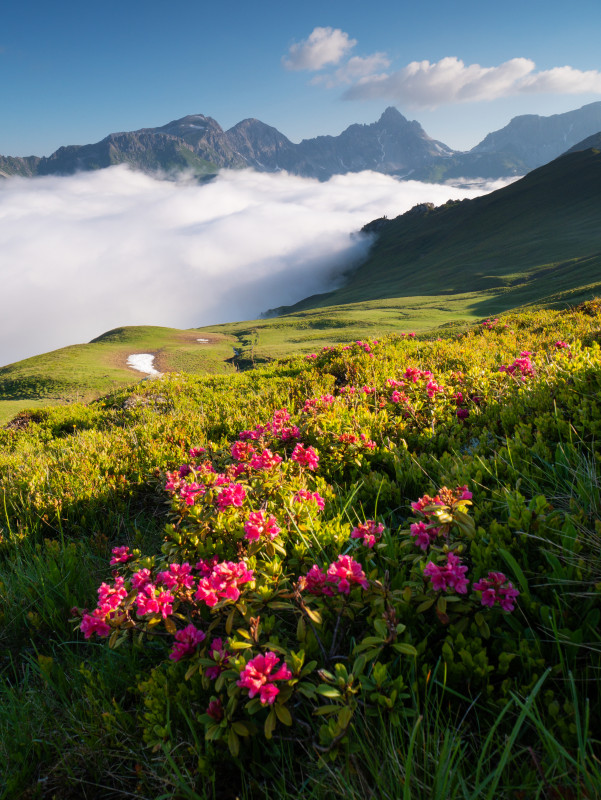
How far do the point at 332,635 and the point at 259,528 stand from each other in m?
0.68

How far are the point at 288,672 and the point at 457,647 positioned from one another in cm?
83

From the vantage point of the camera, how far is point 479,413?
467cm

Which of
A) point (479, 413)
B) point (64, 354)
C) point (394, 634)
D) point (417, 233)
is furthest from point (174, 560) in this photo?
point (417, 233)

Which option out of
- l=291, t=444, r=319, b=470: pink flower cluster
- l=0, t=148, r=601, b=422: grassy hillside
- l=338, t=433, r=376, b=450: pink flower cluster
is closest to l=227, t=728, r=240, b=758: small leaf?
l=291, t=444, r=319, b=470: pink flower cluster

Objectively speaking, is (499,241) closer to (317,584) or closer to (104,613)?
(317,584)

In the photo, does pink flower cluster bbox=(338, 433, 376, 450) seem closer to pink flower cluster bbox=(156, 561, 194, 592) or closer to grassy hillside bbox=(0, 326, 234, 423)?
pink flower cluster bbox=(156, 561, 194, 592)

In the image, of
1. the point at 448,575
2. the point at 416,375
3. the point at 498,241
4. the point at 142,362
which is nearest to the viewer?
the point at 448,575

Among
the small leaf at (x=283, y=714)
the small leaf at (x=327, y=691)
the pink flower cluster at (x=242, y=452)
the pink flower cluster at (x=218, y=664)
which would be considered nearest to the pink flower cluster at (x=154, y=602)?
Result: the pink flower cluster at (x=218, y=664)

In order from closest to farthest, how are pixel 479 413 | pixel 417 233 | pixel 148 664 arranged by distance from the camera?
pixel 148 664 → pixel 479 413 → pixel 417 233

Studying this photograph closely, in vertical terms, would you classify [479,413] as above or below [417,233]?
below

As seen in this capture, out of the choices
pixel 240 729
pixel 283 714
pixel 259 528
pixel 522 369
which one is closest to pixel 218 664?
pixel 240 729

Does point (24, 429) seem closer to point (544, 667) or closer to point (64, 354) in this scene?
point (544, 667)

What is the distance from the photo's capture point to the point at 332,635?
2.17 meters

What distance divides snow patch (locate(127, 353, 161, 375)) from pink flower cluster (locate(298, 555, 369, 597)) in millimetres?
30030
